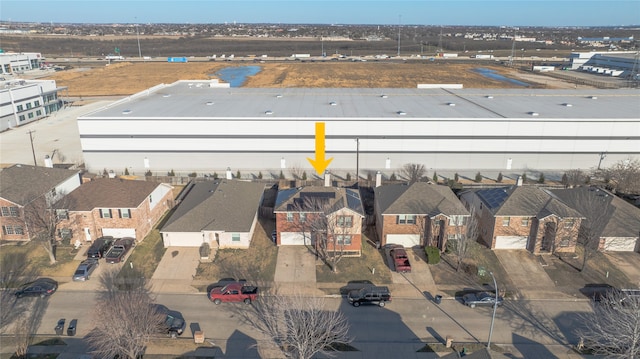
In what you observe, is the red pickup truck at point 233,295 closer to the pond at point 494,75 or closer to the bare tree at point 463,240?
the bare tree at point 463,240

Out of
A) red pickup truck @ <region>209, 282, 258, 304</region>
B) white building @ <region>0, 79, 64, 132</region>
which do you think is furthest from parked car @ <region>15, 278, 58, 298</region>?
white building @ <region>0, 79, 64, 132</region>

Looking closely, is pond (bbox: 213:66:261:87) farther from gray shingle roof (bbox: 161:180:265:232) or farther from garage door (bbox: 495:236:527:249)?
garage door (bbox: 495:236:527:249)

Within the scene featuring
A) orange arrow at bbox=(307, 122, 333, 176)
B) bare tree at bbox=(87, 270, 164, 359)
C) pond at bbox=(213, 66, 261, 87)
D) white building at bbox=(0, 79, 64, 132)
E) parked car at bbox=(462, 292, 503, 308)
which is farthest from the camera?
pond at bbox=(213, 66, 261, 87)

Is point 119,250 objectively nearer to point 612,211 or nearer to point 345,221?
point 345,221

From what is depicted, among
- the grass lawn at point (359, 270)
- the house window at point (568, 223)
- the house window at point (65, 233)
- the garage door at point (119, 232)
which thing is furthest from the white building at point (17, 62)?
the house window at point (568, 223)

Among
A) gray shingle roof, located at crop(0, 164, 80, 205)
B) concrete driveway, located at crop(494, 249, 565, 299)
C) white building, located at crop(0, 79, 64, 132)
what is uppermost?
white building, located at crop(0, 79, 64, 132)

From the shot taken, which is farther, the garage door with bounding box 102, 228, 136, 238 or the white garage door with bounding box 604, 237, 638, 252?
the garage door with bounding box 102, 228, 136, 238

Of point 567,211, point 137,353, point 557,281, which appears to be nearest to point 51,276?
point 137,353

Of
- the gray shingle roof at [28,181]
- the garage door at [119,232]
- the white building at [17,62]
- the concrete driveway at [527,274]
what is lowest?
the concrete driveway at [527,274]
